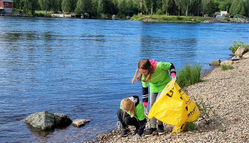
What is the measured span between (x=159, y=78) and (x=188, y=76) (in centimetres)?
812

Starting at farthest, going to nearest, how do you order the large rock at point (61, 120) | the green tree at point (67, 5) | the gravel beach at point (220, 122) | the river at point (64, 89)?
the green tree at point (67, 5) < the large rock at point (61, 120) < the river at point (64, 89) < the gravel beach at point (220, 122)

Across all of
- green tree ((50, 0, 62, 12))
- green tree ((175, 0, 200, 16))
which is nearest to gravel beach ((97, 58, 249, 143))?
green tree ((175, 0, 200, 16))

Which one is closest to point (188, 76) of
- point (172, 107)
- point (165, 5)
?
point (172, 107)

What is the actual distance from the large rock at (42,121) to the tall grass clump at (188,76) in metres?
7.18

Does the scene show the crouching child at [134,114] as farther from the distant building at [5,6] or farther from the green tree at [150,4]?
the green tree at [150,4]

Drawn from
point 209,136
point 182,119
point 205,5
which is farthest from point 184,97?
point 205,5

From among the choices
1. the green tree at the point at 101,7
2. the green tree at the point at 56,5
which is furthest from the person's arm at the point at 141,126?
the green tree at the point at 101,7

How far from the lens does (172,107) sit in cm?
668

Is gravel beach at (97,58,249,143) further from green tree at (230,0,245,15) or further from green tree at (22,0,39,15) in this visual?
green tree at (230,0,245,15)

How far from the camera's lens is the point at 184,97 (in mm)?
6855

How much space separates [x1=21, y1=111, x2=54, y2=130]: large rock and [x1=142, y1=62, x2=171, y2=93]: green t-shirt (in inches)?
153

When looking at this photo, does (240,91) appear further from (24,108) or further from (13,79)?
(13,79)

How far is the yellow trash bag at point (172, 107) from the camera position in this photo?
6660mm

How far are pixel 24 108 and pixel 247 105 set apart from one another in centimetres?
797
